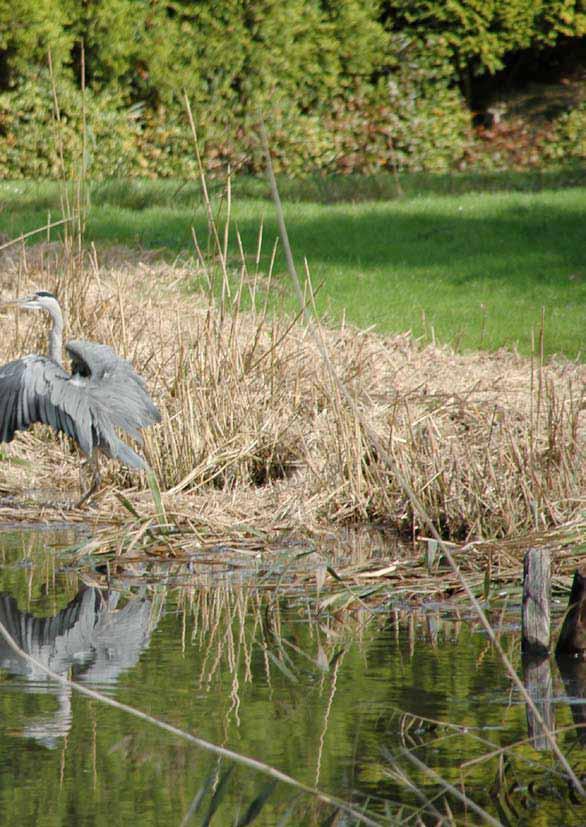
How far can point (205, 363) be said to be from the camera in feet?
28.1

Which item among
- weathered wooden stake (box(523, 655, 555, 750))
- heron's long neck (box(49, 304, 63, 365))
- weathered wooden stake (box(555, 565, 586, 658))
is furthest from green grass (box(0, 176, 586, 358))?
weathered wooden stake (box(523, 655, 555, 750))

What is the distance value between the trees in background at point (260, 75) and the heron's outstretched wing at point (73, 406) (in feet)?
32.3

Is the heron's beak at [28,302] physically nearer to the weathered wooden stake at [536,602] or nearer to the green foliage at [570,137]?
the weathered wooden stake at [536,602]

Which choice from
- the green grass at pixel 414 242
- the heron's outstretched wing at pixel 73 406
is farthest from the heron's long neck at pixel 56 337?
the green grass at pixel 414 242

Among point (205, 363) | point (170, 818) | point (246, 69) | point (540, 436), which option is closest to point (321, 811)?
point (170, 818)

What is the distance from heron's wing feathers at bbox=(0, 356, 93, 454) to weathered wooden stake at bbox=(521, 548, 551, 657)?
121 inches

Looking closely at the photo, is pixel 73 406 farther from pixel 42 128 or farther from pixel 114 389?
pixel 42 128

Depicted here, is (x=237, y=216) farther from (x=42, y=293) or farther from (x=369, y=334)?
(x=42, y=293)

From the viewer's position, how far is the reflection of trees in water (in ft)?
16.1

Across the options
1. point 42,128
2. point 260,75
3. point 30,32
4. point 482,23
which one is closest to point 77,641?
point 30,32

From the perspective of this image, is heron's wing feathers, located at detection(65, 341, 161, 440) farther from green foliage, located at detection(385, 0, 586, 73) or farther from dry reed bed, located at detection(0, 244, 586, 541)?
green foliage, located at detection(385, 0, 586, 73)

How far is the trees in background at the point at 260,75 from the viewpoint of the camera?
1895 cm

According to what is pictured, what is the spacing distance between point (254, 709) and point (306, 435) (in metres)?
3.81

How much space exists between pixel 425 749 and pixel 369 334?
23.5 feet
